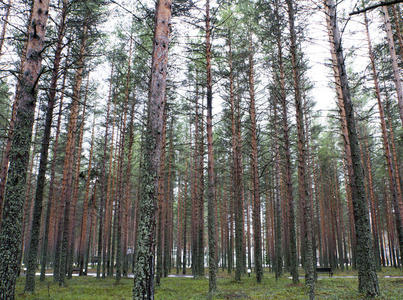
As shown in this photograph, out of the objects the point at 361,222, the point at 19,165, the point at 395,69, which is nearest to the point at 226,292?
the point at 361,222

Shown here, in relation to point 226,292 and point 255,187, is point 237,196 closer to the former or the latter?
point 255,187

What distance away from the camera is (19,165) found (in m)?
6.07

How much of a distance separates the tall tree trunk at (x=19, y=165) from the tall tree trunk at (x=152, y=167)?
8.75 ft

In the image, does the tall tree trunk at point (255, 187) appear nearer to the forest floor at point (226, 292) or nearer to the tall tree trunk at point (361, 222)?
the forest floor at point (226, 292)

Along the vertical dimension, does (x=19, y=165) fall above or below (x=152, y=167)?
above

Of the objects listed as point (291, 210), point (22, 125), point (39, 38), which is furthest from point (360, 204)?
point (39, 38)

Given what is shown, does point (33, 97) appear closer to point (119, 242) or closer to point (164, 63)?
point (164, 63)

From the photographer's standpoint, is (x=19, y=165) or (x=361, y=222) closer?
(x=19, y=165)

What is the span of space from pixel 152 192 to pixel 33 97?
3998 millimetres

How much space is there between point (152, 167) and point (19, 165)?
10.8ft

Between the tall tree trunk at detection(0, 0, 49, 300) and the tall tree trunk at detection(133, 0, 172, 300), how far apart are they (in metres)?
2.67

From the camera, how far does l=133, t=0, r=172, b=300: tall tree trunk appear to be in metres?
4.69

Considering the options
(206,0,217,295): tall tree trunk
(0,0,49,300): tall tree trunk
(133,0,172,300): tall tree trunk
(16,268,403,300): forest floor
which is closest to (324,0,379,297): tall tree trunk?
(16,268,403,300): forest floor

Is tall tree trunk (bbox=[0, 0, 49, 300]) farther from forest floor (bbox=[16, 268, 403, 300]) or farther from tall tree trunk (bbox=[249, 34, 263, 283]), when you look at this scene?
tall tree trunk (bbox=[249, 34, 263, 283])
